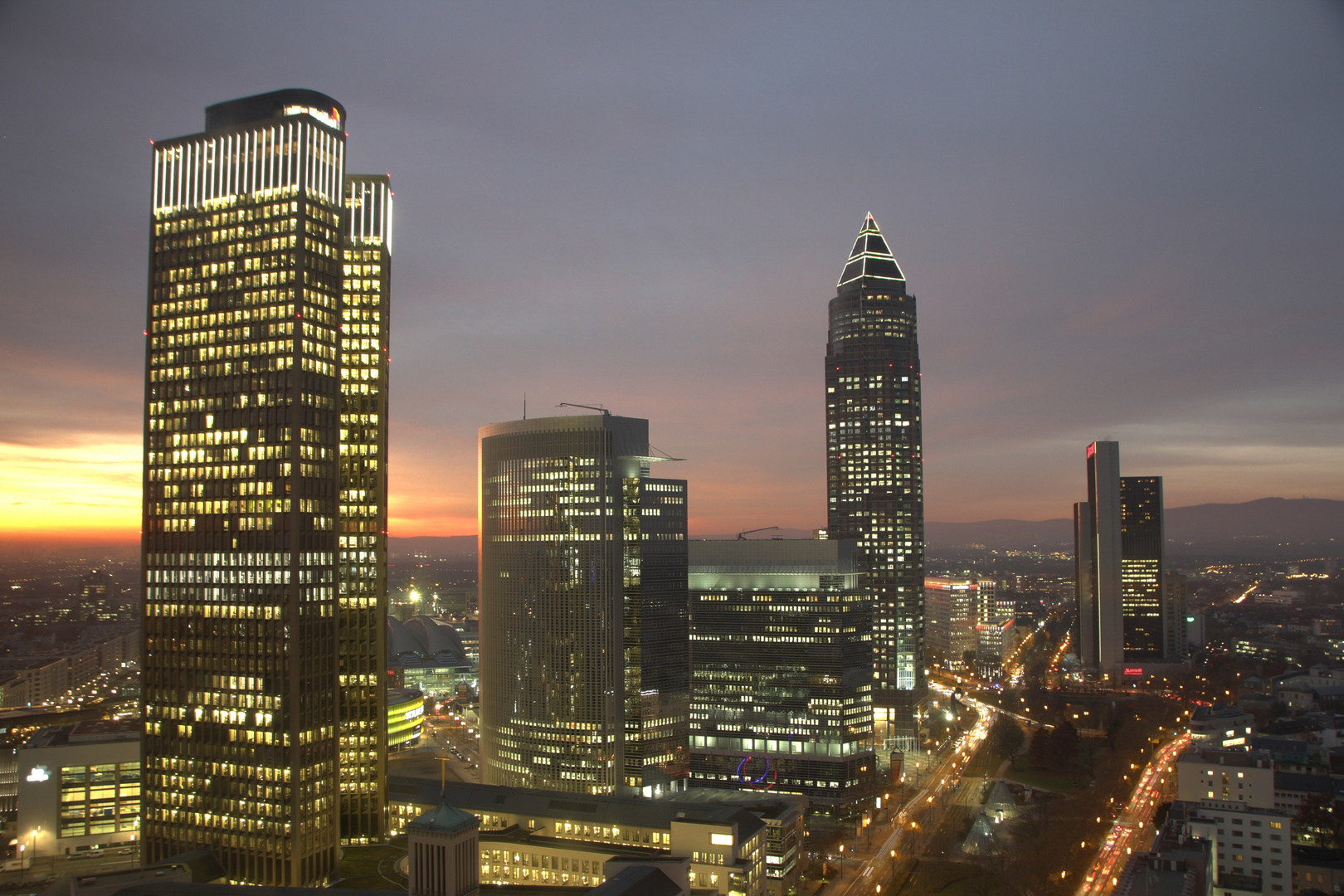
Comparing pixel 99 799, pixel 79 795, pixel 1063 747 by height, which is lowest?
pixel 1063 747

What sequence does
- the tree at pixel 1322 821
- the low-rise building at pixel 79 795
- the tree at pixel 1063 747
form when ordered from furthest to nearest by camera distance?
the tree at pixel 1063 747 → the tree at pixel 1322 821 → the low-rise building at pixel 79 795

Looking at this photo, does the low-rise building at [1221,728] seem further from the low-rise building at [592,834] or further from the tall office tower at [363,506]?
the tall office tower at [363,506]

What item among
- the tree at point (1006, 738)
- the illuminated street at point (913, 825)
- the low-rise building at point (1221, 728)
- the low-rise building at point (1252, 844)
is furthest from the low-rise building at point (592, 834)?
the low-rise building at point (1221, 728)

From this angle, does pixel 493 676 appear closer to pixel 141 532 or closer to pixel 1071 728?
pixel 141 532

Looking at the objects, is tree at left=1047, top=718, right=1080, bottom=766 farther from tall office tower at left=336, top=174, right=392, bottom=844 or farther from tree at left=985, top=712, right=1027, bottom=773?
tall office tower at left=336, top=174, right=392, bottom=844

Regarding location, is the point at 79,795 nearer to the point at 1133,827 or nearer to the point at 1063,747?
the point at 1133,827

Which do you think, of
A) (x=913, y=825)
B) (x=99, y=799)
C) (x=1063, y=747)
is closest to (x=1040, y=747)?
(x=1063, y=747)

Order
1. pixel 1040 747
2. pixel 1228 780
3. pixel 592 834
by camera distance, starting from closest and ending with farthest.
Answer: pixel 592 834 → pixel 1228 780 → pixel 1040 747
